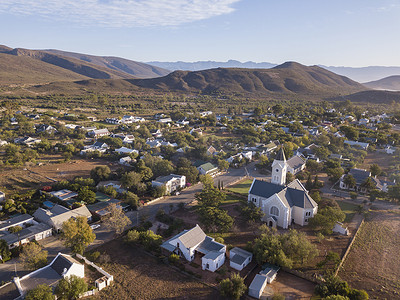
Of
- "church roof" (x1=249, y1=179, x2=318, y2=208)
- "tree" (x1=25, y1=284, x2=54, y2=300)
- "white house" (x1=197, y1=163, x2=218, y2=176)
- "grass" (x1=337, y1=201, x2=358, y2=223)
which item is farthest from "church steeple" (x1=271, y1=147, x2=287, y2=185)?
"tree" (x1=25, y1=284, x2=54, y2=300)

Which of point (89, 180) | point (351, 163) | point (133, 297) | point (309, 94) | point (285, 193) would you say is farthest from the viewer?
point (309, 94)

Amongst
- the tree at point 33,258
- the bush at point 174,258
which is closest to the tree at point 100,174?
the tree at point 33,258

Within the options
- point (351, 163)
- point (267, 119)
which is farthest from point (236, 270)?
point (267, 119)

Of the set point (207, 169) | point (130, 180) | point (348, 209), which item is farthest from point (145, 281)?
point (348, 209)

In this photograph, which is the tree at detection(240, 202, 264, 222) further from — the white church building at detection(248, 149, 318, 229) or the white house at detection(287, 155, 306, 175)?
the white house at detection(287, 155, 306, 175)

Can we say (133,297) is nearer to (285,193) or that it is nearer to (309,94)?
(285,193)

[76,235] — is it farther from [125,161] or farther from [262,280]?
[125,161]
